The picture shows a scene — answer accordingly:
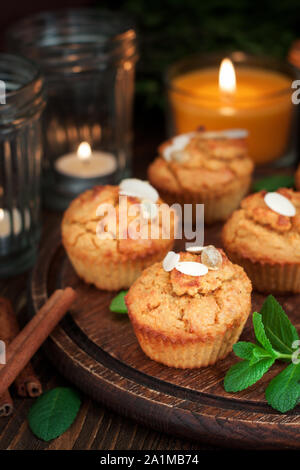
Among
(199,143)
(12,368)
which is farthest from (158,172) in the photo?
(12,368)

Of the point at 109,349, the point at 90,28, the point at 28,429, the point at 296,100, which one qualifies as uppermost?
the point at 90,28

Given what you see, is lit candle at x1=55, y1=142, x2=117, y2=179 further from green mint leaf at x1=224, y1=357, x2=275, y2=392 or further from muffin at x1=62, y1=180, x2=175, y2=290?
green mint leaf at x1=224, y1=357, x2=275, y2=392

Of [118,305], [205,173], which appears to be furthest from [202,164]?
[118,305]

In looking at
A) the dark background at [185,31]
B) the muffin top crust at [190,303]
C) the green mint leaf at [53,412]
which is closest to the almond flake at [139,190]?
the muffin top crust at [190,303]

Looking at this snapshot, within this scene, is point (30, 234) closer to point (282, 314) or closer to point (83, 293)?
point (83, 293)

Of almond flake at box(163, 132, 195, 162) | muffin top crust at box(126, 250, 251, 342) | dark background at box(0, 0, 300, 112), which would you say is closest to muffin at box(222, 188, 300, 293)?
muffin top crust at box(126, 250, 251, 342)
